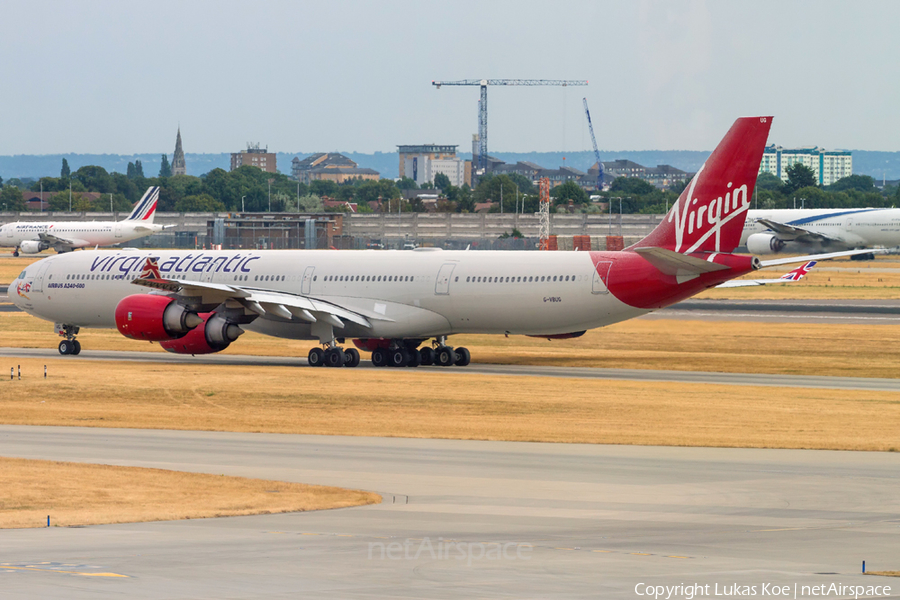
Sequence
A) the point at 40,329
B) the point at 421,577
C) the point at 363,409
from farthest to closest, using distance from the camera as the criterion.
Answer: the point at 40,329, the point at 363,409, the point at 421,577

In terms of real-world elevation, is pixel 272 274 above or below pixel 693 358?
above

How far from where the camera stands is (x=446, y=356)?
44.2 m

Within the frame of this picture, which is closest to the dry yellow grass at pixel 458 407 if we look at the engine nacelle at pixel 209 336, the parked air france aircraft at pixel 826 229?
the engine nacelle at pixel 209 336

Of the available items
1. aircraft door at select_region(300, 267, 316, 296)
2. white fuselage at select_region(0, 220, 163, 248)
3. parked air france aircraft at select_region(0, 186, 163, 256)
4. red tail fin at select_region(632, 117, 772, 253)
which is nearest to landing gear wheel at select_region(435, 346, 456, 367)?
aircraft door at select_region(300, 267, 316, 296)

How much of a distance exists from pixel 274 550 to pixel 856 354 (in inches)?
1497

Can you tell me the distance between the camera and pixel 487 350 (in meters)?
50.5

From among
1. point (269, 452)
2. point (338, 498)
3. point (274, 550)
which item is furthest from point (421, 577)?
point (269, 452)

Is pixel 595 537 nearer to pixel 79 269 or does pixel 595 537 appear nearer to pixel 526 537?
pixel 526 537

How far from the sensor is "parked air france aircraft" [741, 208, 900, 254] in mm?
117375

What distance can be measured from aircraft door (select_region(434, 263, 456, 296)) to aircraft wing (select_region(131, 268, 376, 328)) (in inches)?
89.3

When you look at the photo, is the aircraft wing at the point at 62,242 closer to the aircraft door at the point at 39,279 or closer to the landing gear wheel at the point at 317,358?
the aircraft door at the point at 39,279

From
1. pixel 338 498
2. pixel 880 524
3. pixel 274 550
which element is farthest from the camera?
pixel 338 498

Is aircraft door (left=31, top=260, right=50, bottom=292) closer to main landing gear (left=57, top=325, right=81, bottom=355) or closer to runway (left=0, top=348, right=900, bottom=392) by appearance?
main landing gear (left=57, top=325, right=81, bottom=355)

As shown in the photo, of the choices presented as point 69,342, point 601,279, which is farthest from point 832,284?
point 69,342
